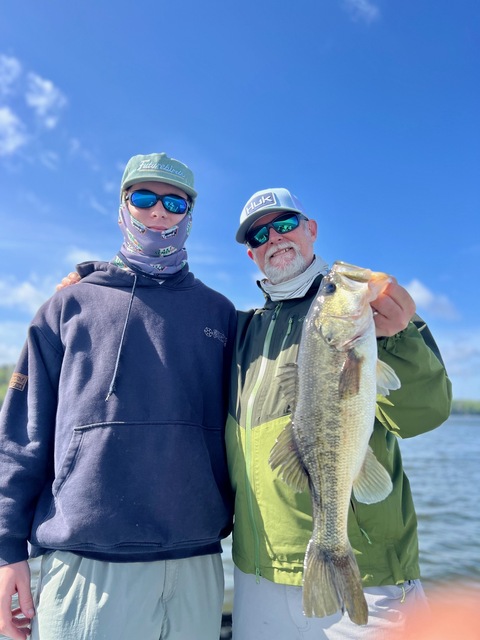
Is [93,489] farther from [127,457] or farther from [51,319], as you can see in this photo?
[51,319]

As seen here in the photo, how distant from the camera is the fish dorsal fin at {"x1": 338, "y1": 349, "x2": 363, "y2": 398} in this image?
9.49ft

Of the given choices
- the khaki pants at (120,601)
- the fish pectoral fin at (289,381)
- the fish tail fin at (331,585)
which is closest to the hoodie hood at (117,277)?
the fish pectoral fin at (289,381)

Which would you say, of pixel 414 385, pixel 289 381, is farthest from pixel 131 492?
pixel 414 385

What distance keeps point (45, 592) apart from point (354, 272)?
283 cm

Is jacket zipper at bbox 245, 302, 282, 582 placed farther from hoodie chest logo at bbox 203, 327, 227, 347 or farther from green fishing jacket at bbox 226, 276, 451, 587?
hoodie chest logo at bbox 203, 327, 227, 347

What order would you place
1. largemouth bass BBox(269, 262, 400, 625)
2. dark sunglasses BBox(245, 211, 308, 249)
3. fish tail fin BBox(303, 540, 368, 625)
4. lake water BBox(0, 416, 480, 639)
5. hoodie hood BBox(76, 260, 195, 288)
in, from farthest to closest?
lake water BBox(0, 416, 480, 639) < dark sunglasses BBox(245, 211, 308, 249) < hoodie hood BBox(76, 260, 195, 288) < largemouth bass BBox(269, 262, 400, 625) < fish tail fin BBox(303, 540, 368, 625)

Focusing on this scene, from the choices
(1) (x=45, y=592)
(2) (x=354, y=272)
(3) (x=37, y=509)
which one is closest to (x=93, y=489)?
(3) (x=37, y=509)

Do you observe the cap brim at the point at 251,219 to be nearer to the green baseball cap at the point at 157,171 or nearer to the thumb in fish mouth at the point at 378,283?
the green baseball cap at the point at 157,171

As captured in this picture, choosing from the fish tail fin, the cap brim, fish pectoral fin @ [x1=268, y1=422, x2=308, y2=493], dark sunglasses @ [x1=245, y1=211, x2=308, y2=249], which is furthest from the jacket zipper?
the cap brim

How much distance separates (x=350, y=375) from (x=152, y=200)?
2.12 m

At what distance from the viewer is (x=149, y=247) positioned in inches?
155

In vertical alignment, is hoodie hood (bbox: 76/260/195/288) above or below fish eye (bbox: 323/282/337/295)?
above

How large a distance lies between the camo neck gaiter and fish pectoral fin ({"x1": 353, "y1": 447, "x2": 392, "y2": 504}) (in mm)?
2085

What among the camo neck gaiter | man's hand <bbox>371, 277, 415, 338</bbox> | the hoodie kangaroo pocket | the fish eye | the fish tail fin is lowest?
the fish tail fin
